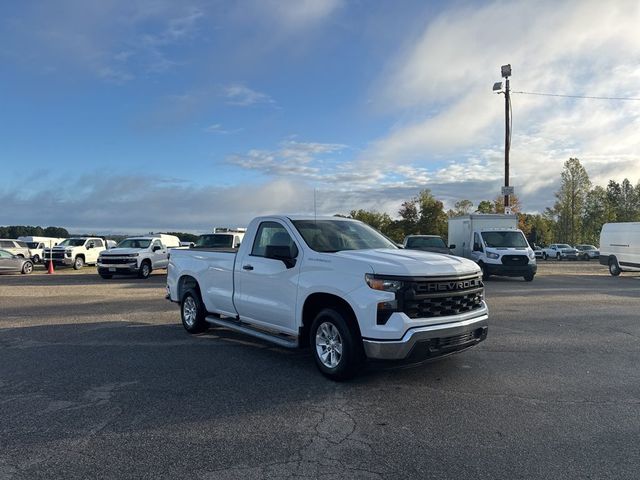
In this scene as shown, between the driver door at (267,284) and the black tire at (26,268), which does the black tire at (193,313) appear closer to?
the driver door at (267,284)

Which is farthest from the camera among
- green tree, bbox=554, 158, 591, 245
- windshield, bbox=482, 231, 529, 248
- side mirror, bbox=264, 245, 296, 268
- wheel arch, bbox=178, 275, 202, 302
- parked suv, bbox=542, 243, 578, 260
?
green tree, bbox=554, 158, 591, 245

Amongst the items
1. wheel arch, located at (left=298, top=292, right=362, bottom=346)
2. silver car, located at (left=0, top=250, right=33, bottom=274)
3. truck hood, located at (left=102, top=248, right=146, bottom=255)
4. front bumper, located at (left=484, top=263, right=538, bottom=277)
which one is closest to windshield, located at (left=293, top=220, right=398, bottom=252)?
wheel arch, located at (left=298, top=292, right=362, bottom=346)

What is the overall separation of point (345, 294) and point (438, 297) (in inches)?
39.4

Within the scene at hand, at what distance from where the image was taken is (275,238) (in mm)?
6910

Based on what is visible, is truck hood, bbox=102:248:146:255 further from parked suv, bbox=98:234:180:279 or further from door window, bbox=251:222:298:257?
door window, bbox=251:222:298:257

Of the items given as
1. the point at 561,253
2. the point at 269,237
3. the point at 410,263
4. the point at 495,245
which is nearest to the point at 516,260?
the point at 495,245

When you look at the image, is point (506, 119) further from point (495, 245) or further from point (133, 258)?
point (133, 258)

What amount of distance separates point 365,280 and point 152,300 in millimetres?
9538

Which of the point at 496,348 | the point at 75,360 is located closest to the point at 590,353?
the point at 496,348

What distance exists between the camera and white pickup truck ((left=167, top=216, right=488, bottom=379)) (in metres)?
5.17

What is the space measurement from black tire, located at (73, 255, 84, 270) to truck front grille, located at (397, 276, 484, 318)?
2778 cm

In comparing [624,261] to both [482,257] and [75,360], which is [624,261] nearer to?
[482,257]

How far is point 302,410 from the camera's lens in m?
4.80

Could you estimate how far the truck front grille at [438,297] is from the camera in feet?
17.0
